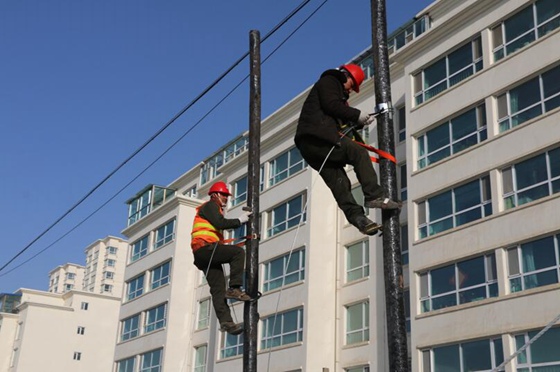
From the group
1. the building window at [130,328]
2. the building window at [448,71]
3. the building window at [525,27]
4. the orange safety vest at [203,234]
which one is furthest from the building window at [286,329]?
the orange safety vest at [203,234]

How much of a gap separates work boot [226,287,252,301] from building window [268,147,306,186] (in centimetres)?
2656

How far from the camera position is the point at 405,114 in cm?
3095

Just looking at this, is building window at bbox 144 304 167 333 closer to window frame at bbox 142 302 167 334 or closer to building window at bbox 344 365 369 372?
window frame at bbox 142 302 167 334

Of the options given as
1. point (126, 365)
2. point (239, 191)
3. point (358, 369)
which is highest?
point (239, 191)

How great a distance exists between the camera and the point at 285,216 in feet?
120

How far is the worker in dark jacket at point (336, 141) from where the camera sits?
714 cm

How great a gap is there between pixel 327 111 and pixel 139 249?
44.6 metres

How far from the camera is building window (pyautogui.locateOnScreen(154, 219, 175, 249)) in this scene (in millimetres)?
46438

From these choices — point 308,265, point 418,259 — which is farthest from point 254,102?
point 308,265

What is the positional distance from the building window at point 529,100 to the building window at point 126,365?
30.4m

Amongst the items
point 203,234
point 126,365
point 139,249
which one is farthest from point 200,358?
point 203,234

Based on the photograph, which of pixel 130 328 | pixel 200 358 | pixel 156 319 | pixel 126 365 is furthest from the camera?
pixel 130 328

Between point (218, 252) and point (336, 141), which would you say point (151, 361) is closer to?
point (218, 252)

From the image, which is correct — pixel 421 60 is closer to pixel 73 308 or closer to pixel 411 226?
pixel 411 226
